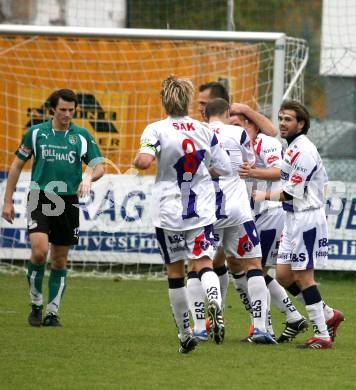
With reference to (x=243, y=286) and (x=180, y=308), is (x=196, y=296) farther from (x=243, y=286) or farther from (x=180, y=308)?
(x=243, y=286)

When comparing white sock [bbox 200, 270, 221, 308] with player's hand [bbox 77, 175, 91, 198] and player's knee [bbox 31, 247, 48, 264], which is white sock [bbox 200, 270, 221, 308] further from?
player's knee [bbox 31, 247, 48, 264]

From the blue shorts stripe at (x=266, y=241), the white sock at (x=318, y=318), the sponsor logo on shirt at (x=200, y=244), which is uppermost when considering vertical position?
the sponsor logo on shirt at (x=200, y=244)

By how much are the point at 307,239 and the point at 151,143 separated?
5.25 feet

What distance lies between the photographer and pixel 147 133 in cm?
796

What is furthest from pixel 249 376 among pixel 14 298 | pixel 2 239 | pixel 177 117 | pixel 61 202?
pixel 2 239

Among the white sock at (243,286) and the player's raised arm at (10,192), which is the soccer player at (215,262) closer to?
the white sock at (243,286)

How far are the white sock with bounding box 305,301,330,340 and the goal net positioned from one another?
255 inches

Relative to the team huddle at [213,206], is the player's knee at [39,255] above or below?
below

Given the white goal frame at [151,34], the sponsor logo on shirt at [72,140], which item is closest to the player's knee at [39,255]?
the sponsor logo on shirt at [72,140]

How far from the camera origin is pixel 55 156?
1015 centimetres

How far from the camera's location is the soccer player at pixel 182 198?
8.04 m

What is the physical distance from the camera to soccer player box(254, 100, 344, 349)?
861cm

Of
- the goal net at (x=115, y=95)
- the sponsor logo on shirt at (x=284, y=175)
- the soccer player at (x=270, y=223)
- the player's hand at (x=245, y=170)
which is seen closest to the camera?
the sponsor logo on shirt at (x=284, y=175)

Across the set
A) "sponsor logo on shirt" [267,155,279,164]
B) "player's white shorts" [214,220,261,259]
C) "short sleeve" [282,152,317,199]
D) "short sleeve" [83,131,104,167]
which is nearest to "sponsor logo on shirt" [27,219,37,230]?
"short sleeve" [83,131,104,167]
